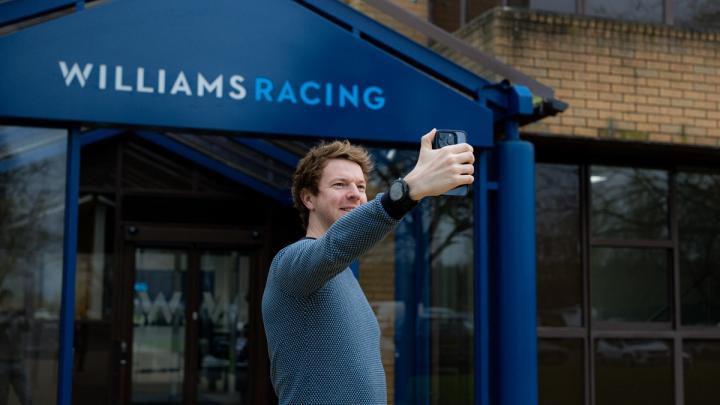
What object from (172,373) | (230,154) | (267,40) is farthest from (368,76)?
(172,373)

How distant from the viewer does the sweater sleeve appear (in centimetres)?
210

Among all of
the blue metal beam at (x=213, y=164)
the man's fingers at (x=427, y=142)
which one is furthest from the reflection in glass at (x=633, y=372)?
the man's fingers at (x=427, y=142)

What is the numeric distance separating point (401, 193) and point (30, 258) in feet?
19.1

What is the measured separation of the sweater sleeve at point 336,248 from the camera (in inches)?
82.8

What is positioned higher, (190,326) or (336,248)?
(336,248)

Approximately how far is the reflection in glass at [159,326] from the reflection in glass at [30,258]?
81.8 inches

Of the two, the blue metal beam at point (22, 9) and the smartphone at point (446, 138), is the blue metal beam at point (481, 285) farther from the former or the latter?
the smartphone at point (446, 138)

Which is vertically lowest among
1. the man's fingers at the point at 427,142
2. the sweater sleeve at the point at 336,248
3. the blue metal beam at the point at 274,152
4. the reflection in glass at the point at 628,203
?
the sweater sleeve at the point at 336,248

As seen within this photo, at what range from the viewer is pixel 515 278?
6.66 meters

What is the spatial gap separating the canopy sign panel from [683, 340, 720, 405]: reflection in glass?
11.5 ft

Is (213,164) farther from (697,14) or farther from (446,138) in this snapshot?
(446,138)

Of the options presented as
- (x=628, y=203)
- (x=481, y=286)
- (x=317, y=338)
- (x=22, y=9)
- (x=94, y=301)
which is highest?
(x=22, y=9)

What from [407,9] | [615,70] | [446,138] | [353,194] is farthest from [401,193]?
[407,9]

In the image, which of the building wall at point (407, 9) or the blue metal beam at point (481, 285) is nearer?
the blue metal beam at point (481, 285)
